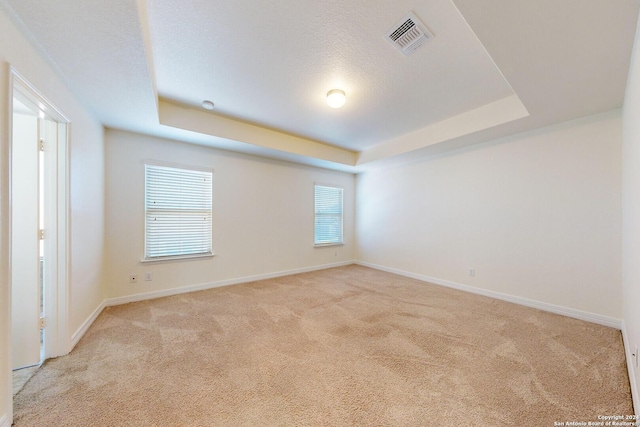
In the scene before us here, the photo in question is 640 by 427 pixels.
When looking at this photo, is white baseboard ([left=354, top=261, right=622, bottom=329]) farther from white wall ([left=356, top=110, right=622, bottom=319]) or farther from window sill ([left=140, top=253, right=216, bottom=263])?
window sill ([left=140, top=253, right=216, bottom=263])

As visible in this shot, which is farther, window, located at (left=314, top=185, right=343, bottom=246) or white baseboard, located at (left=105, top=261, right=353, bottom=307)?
window, located at (left=314, top=185, right=343, bottom=246)

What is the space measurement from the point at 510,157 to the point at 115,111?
4.99 meters

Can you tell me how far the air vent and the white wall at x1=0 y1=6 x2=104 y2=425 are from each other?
2356mm

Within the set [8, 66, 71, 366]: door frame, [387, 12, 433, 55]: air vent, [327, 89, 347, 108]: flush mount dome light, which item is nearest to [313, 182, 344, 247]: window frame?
[327, 89, 347, 108]: flush mount dome light

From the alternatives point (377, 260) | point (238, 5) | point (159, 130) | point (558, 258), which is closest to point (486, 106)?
point (558, 258)

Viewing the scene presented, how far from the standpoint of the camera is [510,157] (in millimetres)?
3326

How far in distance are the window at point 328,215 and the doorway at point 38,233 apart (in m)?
3.86

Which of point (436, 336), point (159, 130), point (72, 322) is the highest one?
point (159, 130)

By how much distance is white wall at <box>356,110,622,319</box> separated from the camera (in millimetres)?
2623

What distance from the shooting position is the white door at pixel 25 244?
183 centimetres

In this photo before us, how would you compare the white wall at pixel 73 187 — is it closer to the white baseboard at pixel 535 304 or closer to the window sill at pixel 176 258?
the window sill at pixel 176 258

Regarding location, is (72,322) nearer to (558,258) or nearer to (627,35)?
(627,35)

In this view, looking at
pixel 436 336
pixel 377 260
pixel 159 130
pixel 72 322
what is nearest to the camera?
pixel 72 322

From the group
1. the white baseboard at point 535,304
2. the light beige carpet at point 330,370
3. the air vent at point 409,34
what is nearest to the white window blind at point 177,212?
the light beige carpet at point 330,370
